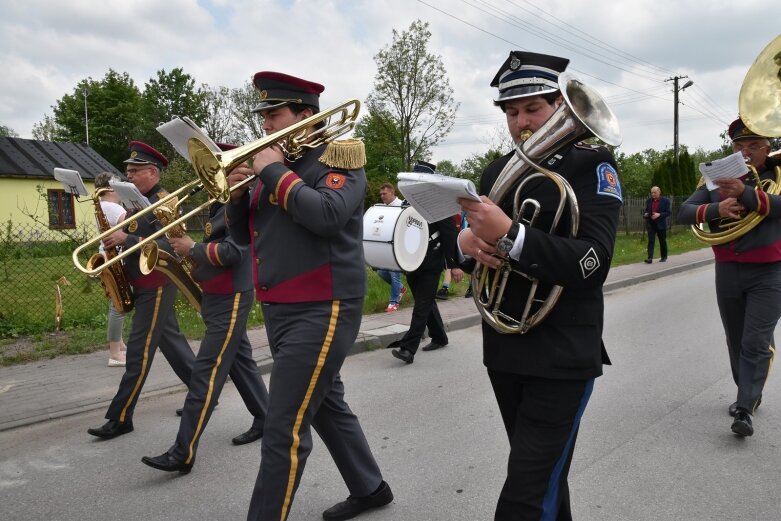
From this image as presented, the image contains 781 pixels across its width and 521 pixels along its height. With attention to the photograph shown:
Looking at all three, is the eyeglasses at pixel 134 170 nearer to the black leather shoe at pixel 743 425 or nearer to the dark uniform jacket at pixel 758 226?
the dark uniform jacket at pixel 758 226

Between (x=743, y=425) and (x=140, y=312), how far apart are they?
393 cm

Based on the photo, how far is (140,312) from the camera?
14.1 feet

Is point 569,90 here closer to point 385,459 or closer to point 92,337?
point 385,459

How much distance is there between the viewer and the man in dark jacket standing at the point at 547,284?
191cm

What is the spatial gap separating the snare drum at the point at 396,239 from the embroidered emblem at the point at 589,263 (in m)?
4.67

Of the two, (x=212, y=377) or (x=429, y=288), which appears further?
(x=429, y=288)

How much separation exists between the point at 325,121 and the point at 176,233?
1.39 metres

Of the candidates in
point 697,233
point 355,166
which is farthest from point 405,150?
point 355,166

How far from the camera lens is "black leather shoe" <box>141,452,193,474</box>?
3.55 m

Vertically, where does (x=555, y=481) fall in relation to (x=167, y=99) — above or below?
below

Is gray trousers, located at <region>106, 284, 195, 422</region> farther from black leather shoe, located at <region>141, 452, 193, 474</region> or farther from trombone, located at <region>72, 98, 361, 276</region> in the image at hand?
trombone, located at <region>72, 98, 361, 276</region>

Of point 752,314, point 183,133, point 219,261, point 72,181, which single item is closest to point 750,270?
point 752,314

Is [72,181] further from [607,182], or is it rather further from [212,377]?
[607,182]

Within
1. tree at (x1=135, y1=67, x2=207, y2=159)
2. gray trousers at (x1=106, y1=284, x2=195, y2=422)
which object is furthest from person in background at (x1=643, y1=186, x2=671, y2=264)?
tree at (x1=135, y1=67, x2=207, y2=159)
